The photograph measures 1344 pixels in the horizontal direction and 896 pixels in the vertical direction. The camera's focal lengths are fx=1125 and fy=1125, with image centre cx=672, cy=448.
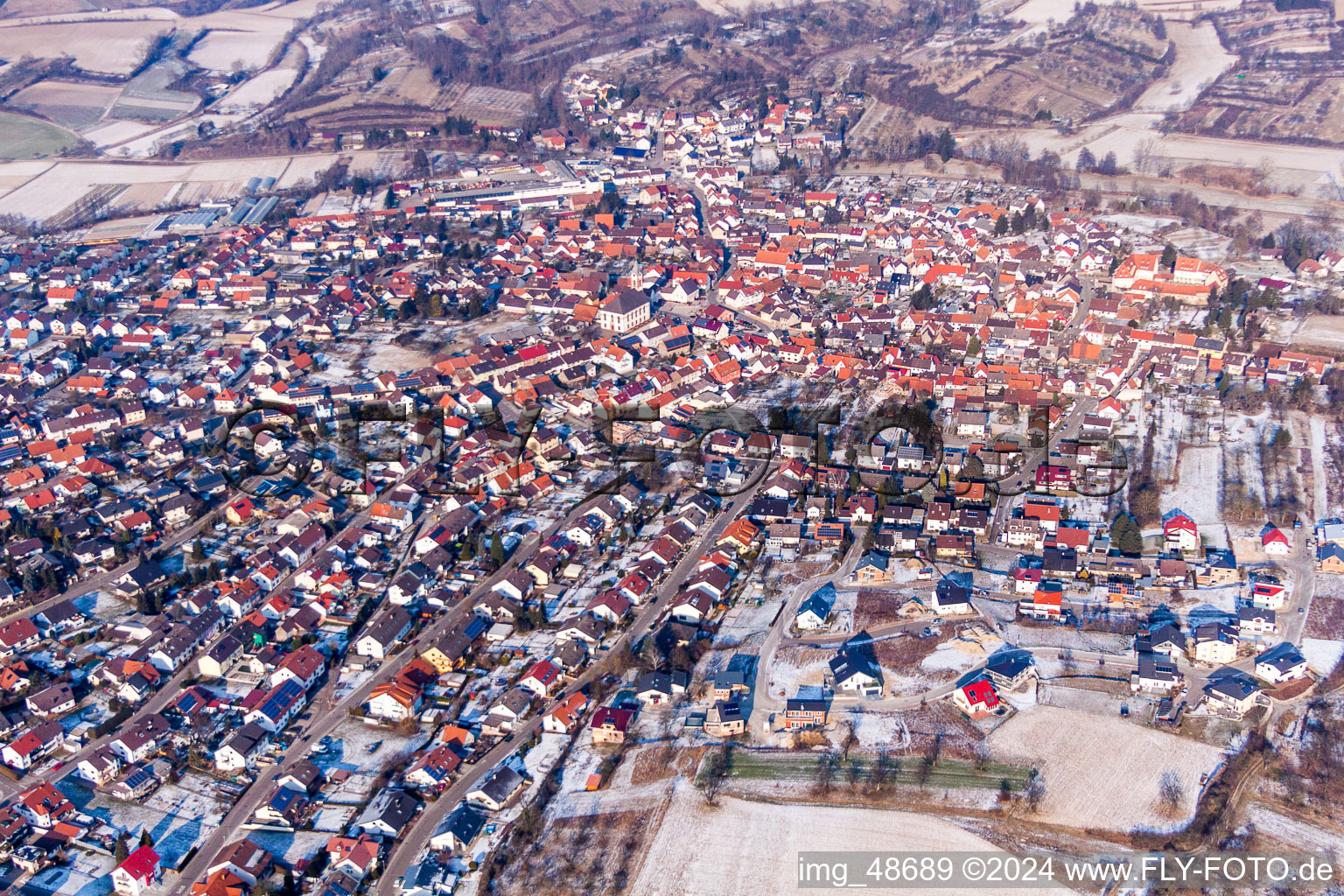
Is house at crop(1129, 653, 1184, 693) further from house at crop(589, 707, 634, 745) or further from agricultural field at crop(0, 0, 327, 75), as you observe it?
agricultural field at crop(0, 0, 327, 75)

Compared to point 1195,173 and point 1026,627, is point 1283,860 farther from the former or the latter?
point 1195,173

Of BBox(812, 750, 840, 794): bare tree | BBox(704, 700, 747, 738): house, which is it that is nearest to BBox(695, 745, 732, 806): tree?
BBox(704, 700, 747, 738): house

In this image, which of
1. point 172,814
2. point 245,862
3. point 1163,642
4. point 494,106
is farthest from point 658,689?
point 494,106

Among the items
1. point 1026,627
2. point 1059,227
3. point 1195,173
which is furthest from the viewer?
point 1195,173

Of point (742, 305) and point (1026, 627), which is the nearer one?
point (1026, 627)

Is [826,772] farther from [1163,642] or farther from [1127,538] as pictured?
[1127,538]

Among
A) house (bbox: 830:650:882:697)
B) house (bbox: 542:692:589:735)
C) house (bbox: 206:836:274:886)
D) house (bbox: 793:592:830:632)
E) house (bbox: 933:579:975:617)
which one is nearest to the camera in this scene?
house (bbox: 206:836:274:886)

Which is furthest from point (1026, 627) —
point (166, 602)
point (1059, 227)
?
point (1059, 227)
